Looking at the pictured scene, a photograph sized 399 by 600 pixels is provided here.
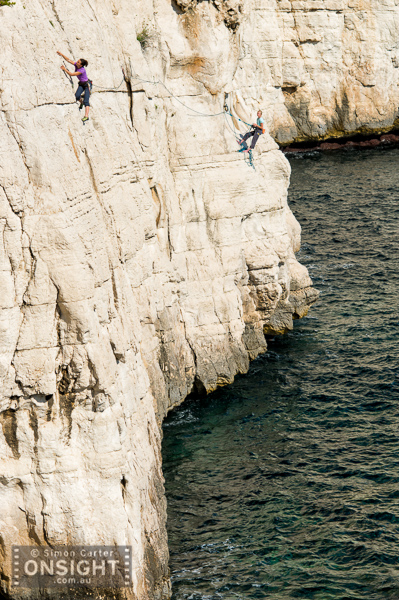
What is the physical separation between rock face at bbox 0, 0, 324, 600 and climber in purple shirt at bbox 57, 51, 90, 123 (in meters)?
0.48

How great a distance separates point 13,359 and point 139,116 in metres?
11.5

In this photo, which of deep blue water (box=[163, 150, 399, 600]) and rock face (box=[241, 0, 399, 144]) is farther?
rock face (box=[241, 0, 399, 144])

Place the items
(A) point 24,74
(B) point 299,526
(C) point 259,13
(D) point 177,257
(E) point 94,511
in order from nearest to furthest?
(A) point 24,74 < (E) point 94,511 < (B) point 299,526 < (D) point 177,257 < (C) point 259,13

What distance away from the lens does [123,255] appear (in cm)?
2181

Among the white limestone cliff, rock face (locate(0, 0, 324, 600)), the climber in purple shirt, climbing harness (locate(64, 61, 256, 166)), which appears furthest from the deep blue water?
the climber in purple shirt

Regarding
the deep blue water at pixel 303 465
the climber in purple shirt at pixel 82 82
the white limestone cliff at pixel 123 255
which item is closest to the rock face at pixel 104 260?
the white limestone cliff at pixel 123 255

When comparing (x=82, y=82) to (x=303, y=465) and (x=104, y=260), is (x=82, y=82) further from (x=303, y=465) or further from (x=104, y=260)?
(x=303, y=465)

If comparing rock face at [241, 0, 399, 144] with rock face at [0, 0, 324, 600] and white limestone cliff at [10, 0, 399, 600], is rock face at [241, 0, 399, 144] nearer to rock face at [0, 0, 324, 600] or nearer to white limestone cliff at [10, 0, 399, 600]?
white limestone cliff at [10, 0, 399, 600]

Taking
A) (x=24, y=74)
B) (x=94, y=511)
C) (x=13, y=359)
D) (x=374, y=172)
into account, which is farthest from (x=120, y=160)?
(x=374, y=172)

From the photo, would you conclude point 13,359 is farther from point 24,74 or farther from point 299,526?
point 299,526

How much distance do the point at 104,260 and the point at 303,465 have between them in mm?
10697

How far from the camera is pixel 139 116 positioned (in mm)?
25344

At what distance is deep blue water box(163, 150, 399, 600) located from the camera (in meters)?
20.0

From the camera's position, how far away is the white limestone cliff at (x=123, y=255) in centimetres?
1692
